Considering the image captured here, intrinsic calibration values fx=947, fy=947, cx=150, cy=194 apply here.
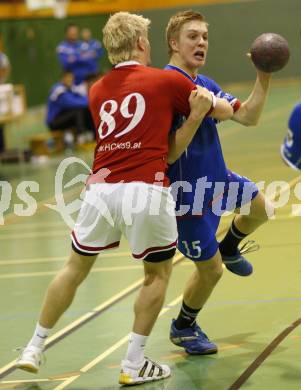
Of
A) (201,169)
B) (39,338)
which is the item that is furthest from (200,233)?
(39,338)

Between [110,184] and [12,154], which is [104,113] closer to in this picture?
[110,184]

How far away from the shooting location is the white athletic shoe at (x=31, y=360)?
5.07 m

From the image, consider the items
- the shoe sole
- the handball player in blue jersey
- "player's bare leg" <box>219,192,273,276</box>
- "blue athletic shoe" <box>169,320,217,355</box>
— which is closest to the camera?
the shoe sole

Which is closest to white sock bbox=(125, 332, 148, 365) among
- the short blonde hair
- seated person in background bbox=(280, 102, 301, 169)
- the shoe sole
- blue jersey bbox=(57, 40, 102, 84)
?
the shoe sole

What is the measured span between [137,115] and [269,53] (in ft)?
2.78

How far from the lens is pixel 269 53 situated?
17.0 feet

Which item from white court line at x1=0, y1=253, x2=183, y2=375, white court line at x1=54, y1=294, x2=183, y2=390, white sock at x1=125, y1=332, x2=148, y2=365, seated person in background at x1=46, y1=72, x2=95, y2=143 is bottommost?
seated person in background at x1=46, y1=72, x2=95, y2=143

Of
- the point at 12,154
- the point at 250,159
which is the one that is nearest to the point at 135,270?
the point at 250,159

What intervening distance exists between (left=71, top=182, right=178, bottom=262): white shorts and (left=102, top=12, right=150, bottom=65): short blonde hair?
700mm

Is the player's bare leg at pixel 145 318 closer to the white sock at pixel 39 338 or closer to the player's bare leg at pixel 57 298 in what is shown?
the player's bare leg at pixel 57 298

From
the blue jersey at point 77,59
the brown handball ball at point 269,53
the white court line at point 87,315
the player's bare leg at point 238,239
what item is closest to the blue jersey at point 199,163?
the brown handball ball at point 269,53

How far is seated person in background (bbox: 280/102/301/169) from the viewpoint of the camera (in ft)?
12.9

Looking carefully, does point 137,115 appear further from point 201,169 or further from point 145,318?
point 145,318

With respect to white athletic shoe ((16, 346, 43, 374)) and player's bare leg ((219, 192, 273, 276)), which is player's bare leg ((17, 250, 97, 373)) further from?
player's bare leg ((219, 192, 273, 276))
